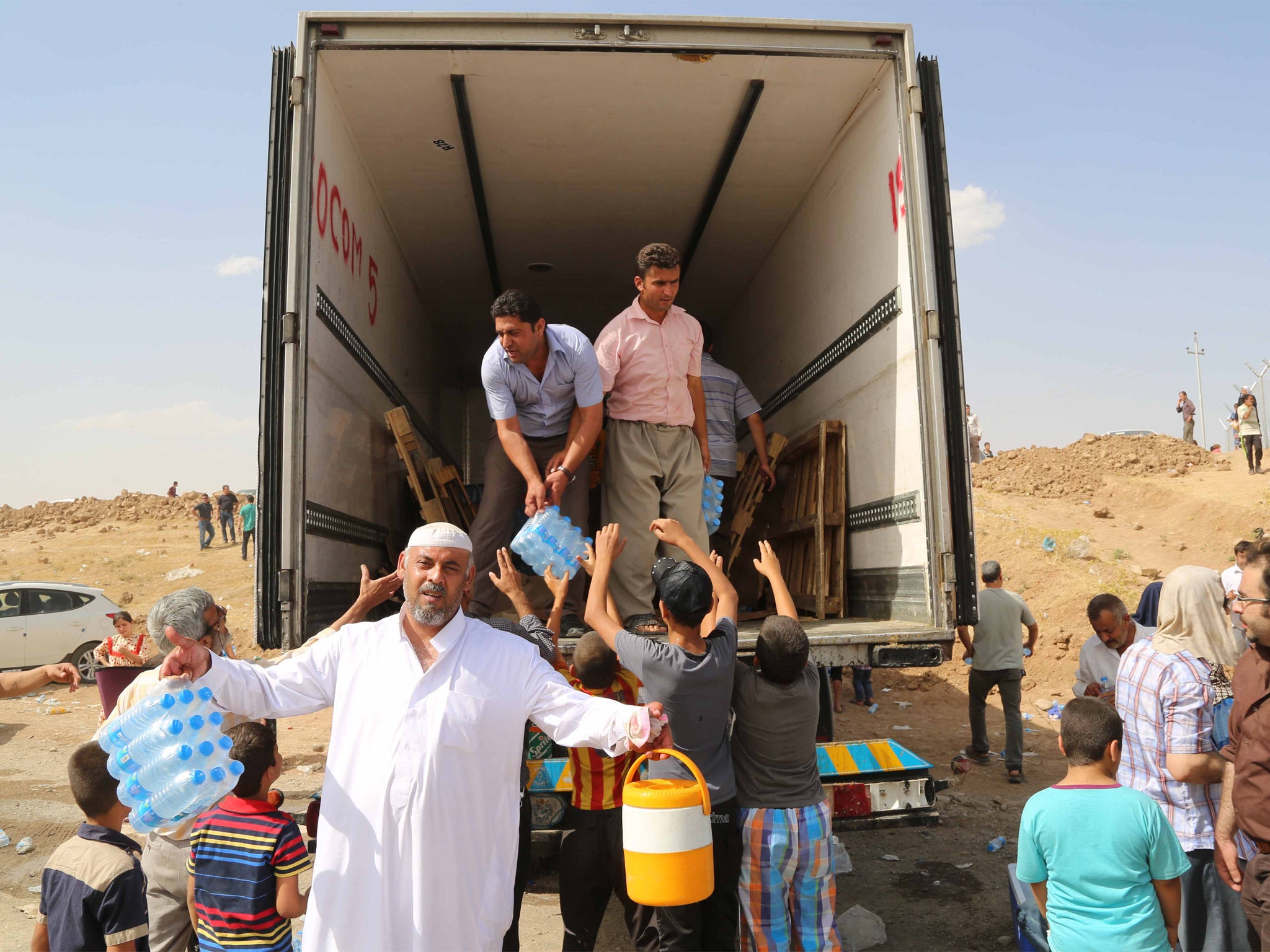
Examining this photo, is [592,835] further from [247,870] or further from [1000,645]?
[1000,645]

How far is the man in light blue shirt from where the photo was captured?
441 centimetres

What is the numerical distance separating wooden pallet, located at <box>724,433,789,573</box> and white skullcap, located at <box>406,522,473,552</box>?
351cm

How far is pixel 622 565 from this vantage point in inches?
178

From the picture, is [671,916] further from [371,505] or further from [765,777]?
[371,505]

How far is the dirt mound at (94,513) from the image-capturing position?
3212 cm

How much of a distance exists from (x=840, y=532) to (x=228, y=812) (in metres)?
3.61

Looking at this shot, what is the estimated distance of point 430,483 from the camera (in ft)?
19.7

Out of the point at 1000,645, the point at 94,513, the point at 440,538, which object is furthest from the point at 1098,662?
the point at 94,513

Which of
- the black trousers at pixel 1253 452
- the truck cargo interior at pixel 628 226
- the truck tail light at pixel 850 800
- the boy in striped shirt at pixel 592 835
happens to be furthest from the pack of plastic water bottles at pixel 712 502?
the black trousers at pixel 1253 452

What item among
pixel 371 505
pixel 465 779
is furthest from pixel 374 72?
pixel 465 779

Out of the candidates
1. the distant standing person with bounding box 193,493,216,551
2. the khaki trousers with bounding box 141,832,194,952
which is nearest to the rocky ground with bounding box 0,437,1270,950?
the distant standing person with bounding box 193,493,216,551

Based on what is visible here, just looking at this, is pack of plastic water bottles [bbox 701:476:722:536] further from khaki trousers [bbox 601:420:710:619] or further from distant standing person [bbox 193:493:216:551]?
distant standing person [bbox 193:493:216:551]

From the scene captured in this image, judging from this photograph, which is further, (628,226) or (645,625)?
(628,226)

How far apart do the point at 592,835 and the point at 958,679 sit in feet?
28.9
